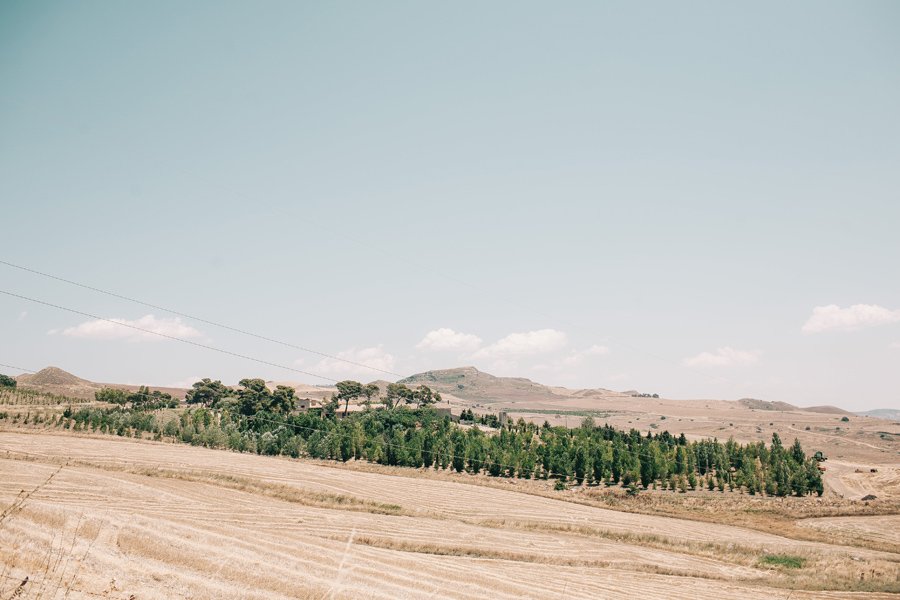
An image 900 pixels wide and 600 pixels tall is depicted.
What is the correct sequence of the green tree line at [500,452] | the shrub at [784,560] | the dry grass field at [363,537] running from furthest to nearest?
1. the green tree line at [500,452]
2. the shrub at [784,560]
3. the dry grass field at [363,537]

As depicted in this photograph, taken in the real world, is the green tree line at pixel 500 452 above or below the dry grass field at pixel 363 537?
below

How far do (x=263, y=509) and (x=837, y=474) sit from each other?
386ft

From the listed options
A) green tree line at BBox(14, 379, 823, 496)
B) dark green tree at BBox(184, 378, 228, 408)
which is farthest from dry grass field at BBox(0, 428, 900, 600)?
dark green tree at BBox(184, 378, 228, 408)

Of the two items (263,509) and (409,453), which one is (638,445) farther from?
(263,509)

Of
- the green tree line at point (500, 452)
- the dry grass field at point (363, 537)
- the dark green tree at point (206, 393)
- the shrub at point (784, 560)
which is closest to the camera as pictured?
the dry grass field at point (363, 537)

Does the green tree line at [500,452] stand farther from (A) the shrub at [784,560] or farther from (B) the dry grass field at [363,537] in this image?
(A) the shrub at [784,560]

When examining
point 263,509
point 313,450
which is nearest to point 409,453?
point 313,450

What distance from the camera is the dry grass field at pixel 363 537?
720 inches

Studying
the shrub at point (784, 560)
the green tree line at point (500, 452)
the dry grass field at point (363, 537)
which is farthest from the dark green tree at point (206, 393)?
the shrub at point (784, 560)

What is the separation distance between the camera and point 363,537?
106 feet

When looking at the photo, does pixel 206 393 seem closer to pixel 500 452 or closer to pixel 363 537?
pixel 500 452

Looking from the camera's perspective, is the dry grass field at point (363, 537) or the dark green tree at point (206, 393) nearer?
the dry grass field at point (363, 537)

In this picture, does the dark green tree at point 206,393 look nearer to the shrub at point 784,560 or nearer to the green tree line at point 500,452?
the green tree line at point 500,452

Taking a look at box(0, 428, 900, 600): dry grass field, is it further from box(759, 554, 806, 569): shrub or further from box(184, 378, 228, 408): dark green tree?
box(184, 378, 228, 408): dark green tree
